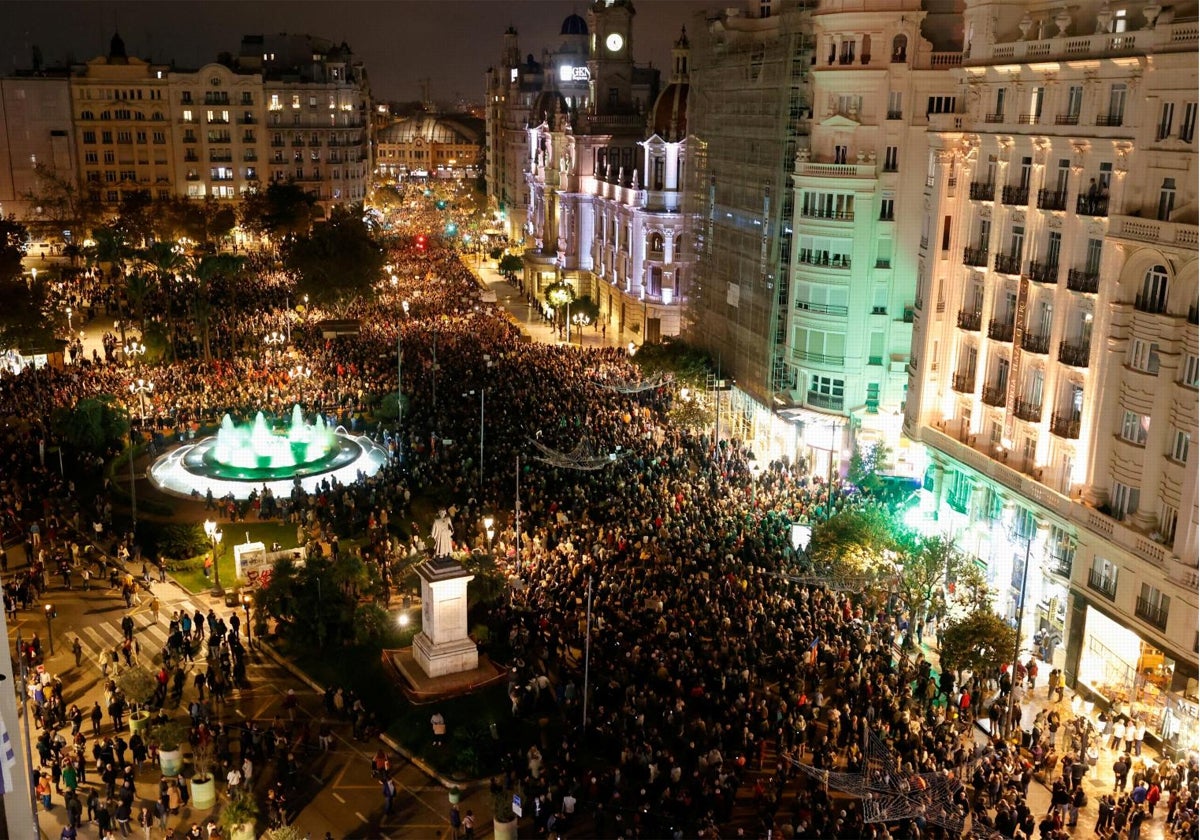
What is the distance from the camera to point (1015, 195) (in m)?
35.3

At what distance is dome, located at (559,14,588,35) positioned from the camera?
396 ft

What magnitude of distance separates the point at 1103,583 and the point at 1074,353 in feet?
22.2

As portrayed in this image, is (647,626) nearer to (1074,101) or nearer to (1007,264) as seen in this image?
(1007,264)

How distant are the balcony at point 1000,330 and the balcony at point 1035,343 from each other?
977 millimetres

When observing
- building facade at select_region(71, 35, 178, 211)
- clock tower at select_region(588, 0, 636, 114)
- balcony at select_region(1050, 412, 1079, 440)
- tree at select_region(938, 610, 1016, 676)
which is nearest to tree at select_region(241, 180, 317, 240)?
building facade at select_region(71, 35, 178, 211)

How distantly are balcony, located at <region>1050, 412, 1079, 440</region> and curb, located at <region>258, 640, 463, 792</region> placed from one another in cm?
1971

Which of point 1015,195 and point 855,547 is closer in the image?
point 855,547

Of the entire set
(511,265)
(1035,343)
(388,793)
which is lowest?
(388,793)

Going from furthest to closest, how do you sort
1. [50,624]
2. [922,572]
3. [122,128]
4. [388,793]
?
1. [122,128]
2. [50,624]
3. [922,572]
4. [388,793]

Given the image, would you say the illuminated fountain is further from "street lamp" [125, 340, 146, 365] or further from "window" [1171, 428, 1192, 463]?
"window" [1171, 428, 1192, 463]

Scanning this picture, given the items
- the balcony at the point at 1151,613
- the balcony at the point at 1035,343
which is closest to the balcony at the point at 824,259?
the balcony at the point at 1035,343

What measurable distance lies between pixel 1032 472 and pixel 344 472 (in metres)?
27.1

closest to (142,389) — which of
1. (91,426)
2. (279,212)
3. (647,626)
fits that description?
(91,426)

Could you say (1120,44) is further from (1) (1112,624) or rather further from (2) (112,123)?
(2) (112,123)
